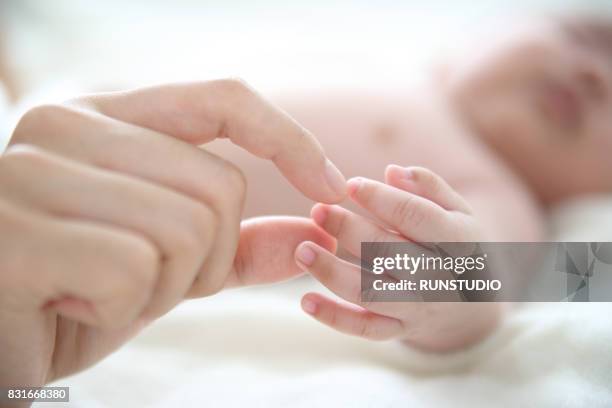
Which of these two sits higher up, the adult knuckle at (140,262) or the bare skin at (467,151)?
the bare skin at (467,151)

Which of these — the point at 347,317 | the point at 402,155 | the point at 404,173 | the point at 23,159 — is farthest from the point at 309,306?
the point at 402,155

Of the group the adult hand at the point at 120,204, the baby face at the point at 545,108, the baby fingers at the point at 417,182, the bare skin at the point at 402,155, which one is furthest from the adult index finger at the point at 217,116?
the baby face at the point at 545,108

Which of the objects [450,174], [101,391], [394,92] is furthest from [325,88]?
[101,391]

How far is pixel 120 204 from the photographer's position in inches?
14.9

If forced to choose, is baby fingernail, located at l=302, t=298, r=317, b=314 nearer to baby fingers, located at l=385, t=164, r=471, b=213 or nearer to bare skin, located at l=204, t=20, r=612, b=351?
bare skin, located at l=204, t=20, r=612, b=351

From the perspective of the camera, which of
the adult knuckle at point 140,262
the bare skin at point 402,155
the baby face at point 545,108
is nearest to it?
the adult knuckle at point 140,262

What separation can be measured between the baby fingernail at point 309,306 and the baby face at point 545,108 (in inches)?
23.9

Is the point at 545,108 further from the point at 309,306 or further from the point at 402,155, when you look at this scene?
the point at 309,306

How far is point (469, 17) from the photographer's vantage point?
1428 millimetres

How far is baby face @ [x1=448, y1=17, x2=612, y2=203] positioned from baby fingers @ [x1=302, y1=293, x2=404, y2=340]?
1.88 ft

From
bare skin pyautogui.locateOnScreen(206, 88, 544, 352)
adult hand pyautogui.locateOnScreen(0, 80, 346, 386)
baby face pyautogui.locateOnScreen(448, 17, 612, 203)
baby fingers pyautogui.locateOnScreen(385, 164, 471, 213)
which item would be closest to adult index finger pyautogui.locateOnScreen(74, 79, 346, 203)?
adult hand pyautogui.locateOnScreen(0, 80, 346, 386)

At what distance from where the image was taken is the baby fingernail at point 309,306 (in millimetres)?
526

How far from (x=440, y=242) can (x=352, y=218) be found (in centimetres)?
9

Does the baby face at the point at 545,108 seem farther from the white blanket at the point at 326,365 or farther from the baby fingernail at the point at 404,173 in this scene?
the baby fingernail at the point at 404,173
